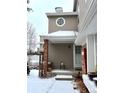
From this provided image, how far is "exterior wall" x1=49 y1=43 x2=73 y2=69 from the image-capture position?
62.2 feet

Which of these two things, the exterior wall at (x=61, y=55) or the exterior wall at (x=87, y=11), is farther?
the exterior wall at (x=61, y=55)

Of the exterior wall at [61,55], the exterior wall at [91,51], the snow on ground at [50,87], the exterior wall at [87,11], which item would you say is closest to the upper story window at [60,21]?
the exterior wall at [61,55]

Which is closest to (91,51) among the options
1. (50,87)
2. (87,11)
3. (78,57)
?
(50,87)

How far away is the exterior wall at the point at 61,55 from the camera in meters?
19.0

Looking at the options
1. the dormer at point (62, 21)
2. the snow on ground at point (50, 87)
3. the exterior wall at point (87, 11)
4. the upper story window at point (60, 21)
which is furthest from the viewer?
the upper story window at point (60, 21)

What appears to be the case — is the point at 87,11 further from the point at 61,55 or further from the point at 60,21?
the point at 60,21

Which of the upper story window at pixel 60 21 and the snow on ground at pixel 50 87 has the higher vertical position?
the upper story window at pixel 60 21

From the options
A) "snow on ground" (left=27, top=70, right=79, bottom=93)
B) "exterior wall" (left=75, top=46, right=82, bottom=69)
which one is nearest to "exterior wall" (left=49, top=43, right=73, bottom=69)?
"exterior wall" (left=75, top=46, right=82, bottom=69)

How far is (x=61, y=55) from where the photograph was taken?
1897cm

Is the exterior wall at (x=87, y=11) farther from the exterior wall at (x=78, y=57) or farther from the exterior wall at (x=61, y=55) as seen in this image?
the exterior wall at (x=61, y=55)

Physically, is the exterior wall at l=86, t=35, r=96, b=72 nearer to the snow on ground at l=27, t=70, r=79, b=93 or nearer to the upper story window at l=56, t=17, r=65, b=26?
the snow on ground at l=27, t=70, r=79, b=93
